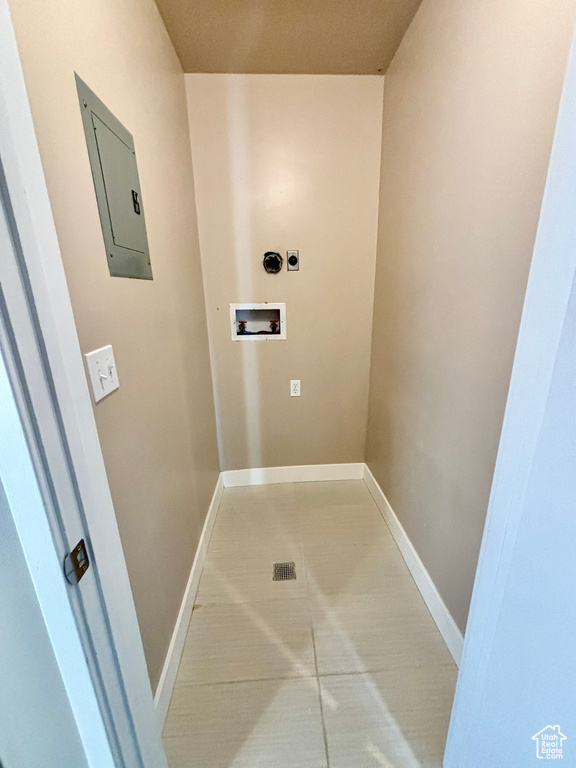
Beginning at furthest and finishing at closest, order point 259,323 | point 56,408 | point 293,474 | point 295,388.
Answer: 1. point 293,474
2. point 295,388
3. point 259,323
4. point 56,408

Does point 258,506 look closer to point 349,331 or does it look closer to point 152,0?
point 349,331

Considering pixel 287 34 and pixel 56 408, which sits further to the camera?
pixel 287 34

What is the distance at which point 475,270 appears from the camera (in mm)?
980

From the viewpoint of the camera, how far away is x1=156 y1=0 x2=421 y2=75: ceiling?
1182 millimetres

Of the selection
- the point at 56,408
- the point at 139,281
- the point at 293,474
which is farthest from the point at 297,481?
the point at 56,408

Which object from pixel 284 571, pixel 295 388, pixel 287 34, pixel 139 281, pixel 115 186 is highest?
pixel 287 34

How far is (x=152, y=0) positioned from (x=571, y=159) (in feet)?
5.24

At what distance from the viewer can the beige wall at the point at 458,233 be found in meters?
0.78

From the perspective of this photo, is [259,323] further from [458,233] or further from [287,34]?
[287,34]

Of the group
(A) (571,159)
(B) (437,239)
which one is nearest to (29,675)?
(A) (571,159)

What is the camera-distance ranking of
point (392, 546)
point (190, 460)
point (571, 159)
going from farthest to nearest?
point (392, 546) < point (190, 460) < point (571, 159)

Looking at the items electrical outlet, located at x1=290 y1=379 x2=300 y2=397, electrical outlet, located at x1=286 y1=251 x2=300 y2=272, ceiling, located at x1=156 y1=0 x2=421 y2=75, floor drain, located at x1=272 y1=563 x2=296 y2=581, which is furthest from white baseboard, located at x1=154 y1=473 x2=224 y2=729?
ceiling, located at x1=156 y1=0 x2=421 y2=75

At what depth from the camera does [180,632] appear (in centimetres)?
119

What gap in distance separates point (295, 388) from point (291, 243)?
3.01ft
